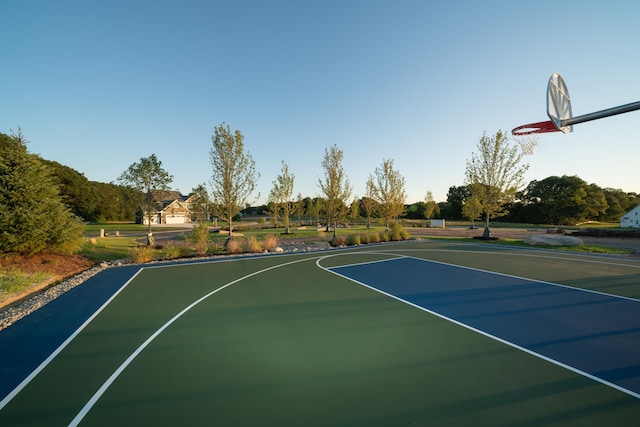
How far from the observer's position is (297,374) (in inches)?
166

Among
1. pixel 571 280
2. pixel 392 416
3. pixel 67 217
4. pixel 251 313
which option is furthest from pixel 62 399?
pixel 571 280

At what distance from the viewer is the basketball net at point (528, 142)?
890 centimetres

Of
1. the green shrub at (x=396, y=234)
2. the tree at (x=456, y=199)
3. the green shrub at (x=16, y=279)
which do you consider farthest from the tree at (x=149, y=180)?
the tree at (x=456, y=199)

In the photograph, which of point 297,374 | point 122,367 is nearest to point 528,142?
point 297,374

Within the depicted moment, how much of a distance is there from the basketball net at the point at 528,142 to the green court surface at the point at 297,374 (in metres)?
4.95

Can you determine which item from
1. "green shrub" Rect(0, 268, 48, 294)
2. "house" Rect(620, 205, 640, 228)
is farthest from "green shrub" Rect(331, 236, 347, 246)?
"house" Rect(620, 205, 640, 228)

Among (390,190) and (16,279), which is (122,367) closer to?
(16,279)

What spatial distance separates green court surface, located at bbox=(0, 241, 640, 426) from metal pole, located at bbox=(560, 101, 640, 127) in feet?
17.2

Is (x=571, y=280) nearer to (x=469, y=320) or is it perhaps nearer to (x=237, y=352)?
(x=469, y=320)

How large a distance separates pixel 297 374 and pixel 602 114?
8021mm

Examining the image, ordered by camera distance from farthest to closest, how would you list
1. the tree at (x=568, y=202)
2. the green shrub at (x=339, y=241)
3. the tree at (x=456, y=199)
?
the tree at (x=456, y=199) → the tree at (x=568, y=202) → the green shrub at (x=339, y=241)

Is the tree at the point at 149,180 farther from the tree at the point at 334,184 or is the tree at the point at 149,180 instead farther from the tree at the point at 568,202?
the tree at the point at 568,202

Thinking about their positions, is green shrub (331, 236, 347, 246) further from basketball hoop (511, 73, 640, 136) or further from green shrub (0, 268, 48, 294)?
green shrub (0, 268, 48, 294)

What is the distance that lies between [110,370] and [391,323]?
514cm
